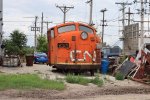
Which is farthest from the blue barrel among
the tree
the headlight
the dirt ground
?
the tree

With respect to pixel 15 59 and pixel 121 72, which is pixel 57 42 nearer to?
pixel 121 72

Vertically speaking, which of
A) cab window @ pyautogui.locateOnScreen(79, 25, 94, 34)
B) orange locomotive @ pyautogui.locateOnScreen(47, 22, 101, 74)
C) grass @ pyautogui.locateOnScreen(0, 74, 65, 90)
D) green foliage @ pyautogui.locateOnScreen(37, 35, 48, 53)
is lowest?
grass @ pyautogui.locateOnScreen(0, 74, 65, 90)

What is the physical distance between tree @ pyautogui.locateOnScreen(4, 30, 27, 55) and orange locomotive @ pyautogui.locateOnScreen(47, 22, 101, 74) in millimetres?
11873

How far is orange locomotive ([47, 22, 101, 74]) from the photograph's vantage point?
1054 inches

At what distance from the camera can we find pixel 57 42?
2708cm

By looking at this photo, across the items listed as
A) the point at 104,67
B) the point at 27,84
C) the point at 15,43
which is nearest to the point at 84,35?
the point at 104,67

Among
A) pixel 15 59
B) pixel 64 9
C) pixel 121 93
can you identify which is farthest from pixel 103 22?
pixel 121 93

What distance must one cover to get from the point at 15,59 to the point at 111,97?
20.7 metres

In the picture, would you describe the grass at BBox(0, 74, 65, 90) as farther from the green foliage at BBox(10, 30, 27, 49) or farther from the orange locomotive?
the green foliage at BBox(10, 30, 27, 49)

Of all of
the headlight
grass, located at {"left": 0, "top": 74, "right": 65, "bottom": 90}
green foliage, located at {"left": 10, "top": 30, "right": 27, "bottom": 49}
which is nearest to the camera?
grass, located at {"left": 0, "top": 74, "right": 65, "bottom": 90}

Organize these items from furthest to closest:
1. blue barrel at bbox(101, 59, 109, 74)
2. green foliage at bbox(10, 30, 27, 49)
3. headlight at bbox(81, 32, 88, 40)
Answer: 1. green foliage at bbox(10, 30, 27, 49)
2. blue barrel at bbox(101, 59, 109, 74)
3. headlight at bbox(81, 32, 88, 40)

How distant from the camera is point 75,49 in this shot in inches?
1056

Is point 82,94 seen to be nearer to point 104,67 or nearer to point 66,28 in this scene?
point 66,28

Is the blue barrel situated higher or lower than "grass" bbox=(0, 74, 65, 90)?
higher
